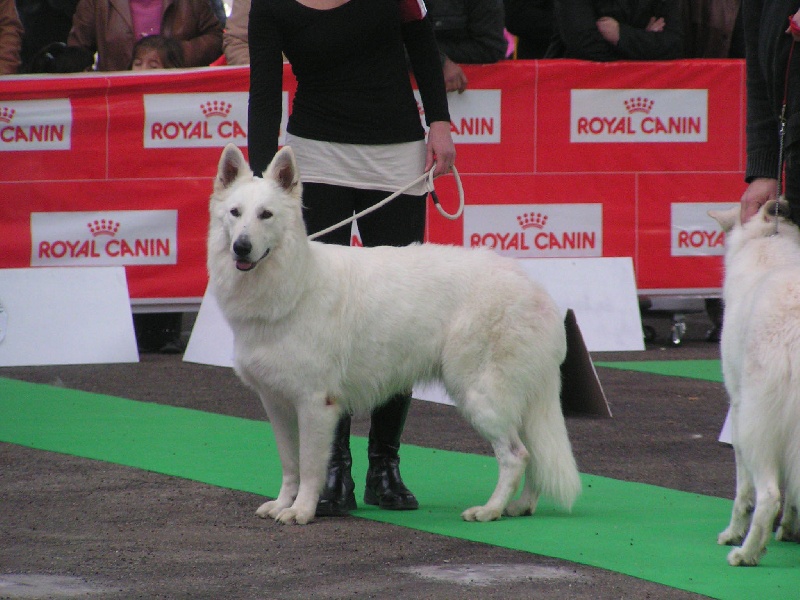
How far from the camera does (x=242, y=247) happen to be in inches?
191

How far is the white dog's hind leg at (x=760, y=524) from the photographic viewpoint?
4.14 meters

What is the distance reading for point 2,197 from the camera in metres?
9.84

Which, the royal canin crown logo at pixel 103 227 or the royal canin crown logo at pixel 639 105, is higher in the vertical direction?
the royal canin crown logo at pixel 639 105

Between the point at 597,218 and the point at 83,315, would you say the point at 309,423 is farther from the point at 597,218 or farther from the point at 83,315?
the point at 597,218

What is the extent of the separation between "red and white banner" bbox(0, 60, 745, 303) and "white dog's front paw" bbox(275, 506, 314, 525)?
518 cm

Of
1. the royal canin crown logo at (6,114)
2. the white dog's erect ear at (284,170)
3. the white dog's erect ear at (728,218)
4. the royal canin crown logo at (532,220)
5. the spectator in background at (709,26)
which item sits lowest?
the royal canin crown logo at (532,220)

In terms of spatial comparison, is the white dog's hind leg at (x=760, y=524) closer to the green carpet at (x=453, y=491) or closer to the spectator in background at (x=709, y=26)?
the green carpet at (x=453, y=491)

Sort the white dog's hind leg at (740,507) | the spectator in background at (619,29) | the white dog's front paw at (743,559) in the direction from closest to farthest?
the white dog's front paw at (743,559) → the white dog's hind leg at (740,507) → the spectator in background at (619,29)

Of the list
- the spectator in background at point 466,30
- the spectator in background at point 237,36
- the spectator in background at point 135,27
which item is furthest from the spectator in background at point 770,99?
the spectator in background at point 135,27

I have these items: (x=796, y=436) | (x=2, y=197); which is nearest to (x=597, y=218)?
(x=2, y=197)

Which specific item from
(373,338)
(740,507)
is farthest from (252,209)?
(740,507)

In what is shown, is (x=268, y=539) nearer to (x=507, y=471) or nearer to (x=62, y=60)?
(x=507, y=471)

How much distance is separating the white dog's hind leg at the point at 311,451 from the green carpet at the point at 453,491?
329mm

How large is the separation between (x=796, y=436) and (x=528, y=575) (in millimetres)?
1019
